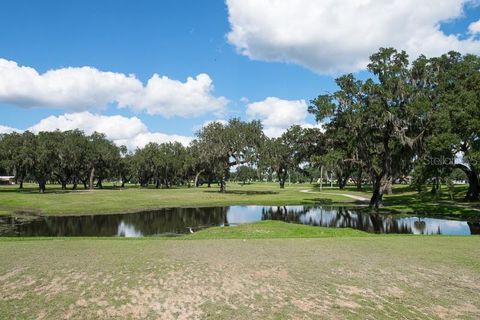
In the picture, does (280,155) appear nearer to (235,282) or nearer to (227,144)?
(227,144)

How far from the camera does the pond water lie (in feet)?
96.7

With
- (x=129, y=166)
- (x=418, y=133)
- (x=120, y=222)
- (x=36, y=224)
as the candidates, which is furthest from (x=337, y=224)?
(x=129, y=166)

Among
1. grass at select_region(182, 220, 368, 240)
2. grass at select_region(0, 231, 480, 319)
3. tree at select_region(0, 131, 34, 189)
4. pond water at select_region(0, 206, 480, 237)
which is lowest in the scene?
pond water at select_region(0, 206, 480, 237)

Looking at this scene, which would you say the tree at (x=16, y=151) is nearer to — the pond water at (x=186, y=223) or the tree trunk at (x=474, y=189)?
the pond water at (x=186, y=223)

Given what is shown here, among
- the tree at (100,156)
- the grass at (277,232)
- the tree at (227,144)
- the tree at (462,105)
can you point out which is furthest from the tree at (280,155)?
the grass at (277,232)

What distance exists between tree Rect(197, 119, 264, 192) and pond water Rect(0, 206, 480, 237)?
3564 cm


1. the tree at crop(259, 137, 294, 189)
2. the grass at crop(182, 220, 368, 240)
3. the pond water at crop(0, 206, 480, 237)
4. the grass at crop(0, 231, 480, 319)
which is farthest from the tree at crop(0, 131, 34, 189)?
the grass at crop(0, 231, 480, 319)

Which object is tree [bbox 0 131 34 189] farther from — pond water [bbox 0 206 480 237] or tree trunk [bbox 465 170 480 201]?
tree trunk [bbox 465 170 480 201]

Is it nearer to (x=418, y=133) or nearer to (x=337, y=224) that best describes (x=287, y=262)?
(x=337, y=224)

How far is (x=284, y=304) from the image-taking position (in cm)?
983

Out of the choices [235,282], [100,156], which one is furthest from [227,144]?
[235,282]

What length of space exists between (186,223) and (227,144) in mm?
47797

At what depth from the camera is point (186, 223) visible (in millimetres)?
34969

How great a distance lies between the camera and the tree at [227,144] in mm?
81750
